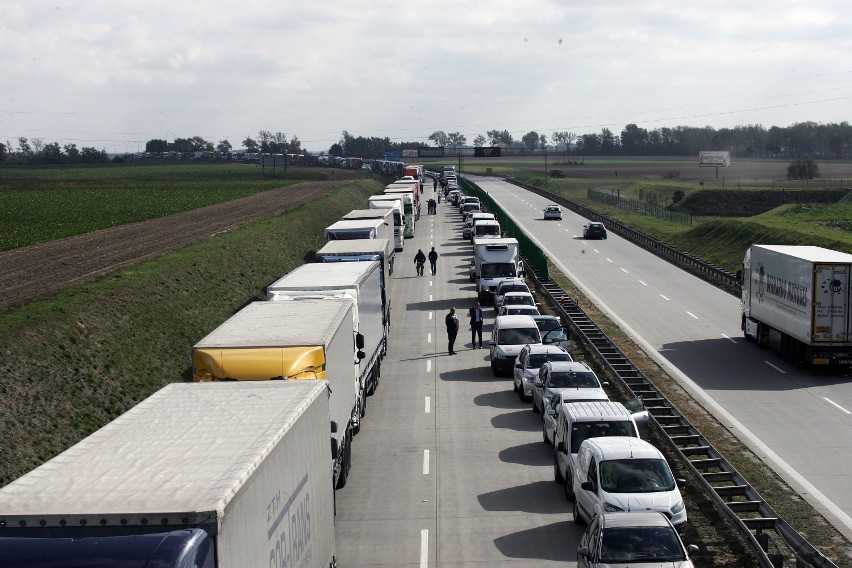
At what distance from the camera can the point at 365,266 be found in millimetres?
30047

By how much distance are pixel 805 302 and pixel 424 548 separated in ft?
55.9

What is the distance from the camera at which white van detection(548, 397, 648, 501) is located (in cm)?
1902

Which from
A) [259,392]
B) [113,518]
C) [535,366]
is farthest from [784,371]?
[113,518]

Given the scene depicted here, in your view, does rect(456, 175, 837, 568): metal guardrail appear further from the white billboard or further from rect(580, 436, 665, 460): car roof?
the white billboard

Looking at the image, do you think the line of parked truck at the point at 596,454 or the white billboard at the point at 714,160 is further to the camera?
the white billboard at the point at 714,160

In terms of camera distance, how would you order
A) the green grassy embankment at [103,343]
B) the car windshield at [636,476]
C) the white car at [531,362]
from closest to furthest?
the car windshield at [636,476] < the green grassy embankment at [103,343] < the white car at [531,362]

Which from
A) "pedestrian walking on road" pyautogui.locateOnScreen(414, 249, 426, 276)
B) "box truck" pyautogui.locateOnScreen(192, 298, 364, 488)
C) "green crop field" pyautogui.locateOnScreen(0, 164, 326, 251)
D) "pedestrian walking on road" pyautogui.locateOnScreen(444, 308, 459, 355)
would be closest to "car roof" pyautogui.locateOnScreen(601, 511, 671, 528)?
"box truck" pyautogui.locateOnScreen(192, 298, 364, 488)

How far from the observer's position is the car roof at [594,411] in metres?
19.4

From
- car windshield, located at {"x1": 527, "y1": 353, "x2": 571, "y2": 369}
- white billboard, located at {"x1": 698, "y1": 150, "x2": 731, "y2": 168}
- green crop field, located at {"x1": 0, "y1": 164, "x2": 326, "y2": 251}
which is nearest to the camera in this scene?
car windshield, located at {"x1": 527, "y1": 353, "x2": 571, "y2": 369}

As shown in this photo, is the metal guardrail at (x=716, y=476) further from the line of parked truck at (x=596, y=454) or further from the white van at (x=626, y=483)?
the white van at (x=626, y=483)

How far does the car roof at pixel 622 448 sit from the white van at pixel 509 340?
522 inches

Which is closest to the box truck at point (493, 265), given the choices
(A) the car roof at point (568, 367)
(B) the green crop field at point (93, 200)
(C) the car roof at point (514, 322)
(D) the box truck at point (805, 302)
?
(C) the car roof at point (514, 322)

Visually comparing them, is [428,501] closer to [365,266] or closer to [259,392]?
[259,392]

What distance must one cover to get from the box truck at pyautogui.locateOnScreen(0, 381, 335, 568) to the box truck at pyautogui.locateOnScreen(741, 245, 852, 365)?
66.2 ft
